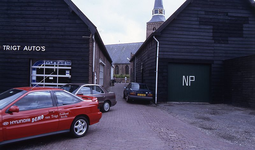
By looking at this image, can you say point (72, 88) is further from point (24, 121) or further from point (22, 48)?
point (22, 48)

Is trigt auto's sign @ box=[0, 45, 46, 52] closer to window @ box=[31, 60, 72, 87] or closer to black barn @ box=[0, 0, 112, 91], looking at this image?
black barn @ box=[0, 0, 112, 91]

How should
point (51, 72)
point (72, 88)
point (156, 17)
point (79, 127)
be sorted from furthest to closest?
point (156, 17) → point (51, 72) → point (72, 88) → point (79, 127)

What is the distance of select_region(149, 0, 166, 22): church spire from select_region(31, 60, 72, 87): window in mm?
41398

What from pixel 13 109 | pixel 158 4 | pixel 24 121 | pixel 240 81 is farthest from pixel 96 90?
pixel 158 4

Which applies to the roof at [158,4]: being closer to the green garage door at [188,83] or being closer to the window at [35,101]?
the green garage door at [188,83]

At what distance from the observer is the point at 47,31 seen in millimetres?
11891

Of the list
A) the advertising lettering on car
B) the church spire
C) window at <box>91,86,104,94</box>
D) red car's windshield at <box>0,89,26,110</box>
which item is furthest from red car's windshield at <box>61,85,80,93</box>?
the church spire

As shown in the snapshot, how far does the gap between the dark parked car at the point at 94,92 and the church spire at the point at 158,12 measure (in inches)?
1701

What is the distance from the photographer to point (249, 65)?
1180 centimetres

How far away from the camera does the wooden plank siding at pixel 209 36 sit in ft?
44.8

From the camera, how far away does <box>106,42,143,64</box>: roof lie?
2410 inches

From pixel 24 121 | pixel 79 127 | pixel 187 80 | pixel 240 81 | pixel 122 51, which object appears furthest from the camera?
pixel 122 51

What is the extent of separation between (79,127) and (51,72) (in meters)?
7.41

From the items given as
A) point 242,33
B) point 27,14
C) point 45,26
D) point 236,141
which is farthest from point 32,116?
point 242,33
